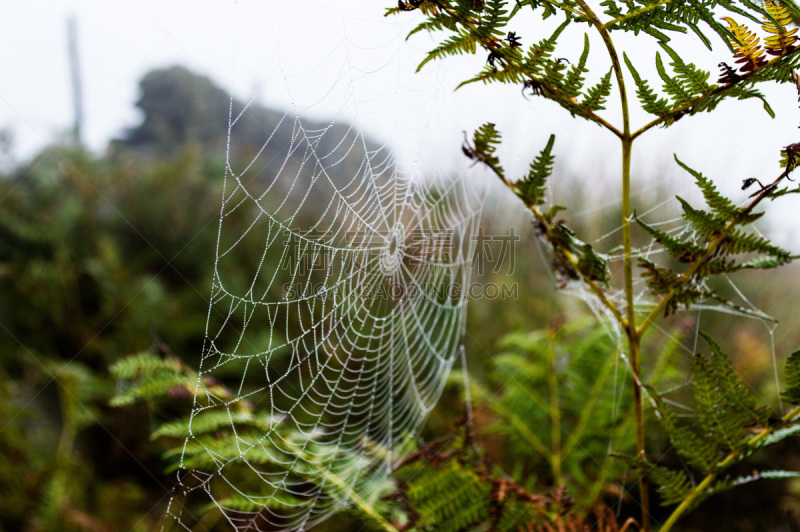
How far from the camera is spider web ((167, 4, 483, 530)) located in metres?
0.80

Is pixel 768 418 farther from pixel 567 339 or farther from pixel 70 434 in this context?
pixel 70 434

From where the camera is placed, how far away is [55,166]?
221 cm

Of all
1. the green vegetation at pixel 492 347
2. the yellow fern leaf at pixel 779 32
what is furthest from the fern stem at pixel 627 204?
the yellow fern leaf at pixel 779 32

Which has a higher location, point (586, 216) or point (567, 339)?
point (586, 216)

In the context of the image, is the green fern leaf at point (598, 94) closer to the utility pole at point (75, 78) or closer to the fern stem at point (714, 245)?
the fern stem at point (714, 245)

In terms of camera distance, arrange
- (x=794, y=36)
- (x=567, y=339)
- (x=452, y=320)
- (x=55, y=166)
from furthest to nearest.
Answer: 1. (x=55, y=166)
2. (x=452, y=320)
3. (x=567, y=339)
4. (x=794, y=36)

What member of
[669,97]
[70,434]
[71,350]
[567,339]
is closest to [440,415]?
[567,339]

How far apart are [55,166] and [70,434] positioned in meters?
1.27

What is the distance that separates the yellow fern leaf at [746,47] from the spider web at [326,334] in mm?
425

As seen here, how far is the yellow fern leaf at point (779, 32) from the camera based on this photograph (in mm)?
447

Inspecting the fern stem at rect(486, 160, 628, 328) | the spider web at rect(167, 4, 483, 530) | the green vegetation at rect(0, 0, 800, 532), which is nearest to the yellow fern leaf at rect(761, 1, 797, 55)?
the green vegetation at rect(0, 0, 800, 532)

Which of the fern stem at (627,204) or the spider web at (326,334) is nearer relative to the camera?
the fern stem at (627,204)

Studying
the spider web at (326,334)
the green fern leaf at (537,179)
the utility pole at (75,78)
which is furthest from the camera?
the utility pole at (75,78)

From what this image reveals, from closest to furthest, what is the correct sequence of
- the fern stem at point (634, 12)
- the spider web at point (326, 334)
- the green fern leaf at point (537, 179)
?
1. the fern stem at point (634, 12)
2. the green fern leaf at point (537, 179)
3. the spider web at point (326, 334)
